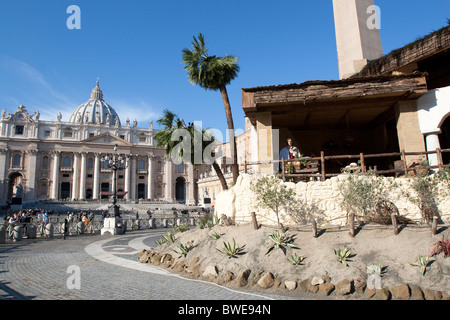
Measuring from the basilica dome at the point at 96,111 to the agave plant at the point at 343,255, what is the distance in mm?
98766

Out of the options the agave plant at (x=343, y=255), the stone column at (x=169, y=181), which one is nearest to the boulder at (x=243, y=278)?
the agave plant at (x=343, y=255)

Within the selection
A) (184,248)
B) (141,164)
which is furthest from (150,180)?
(184,248)

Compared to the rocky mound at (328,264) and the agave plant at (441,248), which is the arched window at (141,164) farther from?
the agave plant at (441,248)

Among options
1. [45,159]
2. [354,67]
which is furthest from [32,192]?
[354,67]

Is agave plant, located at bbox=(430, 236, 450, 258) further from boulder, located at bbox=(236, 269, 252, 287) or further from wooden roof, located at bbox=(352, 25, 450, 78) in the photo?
wooden roof, located at bbox=(352, 25, 450, 78)

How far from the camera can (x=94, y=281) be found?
741 cm

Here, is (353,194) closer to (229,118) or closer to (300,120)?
(300,120)

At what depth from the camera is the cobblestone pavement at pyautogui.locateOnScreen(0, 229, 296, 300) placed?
625 centimetres

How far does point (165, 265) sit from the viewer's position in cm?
931

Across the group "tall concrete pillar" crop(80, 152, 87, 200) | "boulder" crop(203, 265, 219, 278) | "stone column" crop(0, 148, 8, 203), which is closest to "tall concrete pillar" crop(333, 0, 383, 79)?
"boulder" crop(203, 265, 219, 278)

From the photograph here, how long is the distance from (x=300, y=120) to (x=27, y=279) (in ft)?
38.6

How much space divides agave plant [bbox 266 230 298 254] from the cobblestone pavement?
5.68 feet

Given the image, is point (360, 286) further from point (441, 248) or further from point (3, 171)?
point (3, 171)

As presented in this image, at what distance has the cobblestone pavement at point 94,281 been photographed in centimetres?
625
